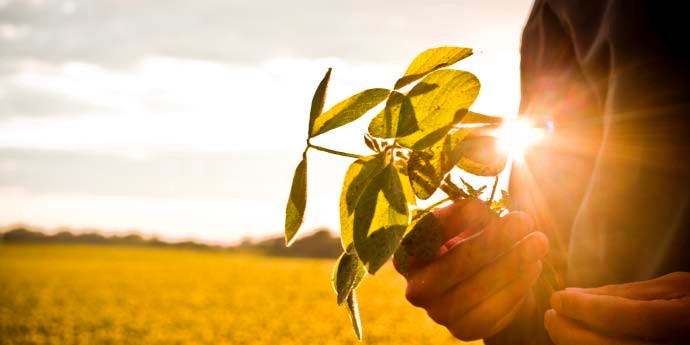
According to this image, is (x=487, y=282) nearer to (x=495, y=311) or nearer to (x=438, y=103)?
(x=495, y=311)

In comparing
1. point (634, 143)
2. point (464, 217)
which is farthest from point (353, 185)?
point (634, 143)

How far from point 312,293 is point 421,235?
14886mm

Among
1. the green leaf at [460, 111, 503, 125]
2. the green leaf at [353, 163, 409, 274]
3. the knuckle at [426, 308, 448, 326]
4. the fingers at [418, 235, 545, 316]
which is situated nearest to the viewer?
the green leaf at [353, 163, 409, 274]

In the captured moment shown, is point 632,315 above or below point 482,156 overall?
below

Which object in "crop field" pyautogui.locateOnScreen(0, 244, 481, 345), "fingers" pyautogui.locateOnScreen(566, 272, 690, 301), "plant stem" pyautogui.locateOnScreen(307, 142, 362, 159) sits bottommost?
"crop field" pyautogui.locateOnScreen(0, 244, 481, 345)

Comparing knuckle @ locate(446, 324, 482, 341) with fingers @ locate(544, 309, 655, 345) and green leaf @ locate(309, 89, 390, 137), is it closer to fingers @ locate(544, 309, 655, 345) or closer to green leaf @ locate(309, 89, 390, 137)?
fingers @ locate(544, 309, 655, 345)

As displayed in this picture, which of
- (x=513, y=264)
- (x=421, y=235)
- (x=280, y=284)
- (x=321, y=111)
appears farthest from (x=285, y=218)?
(x=280, y=284)

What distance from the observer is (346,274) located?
733 millimetres

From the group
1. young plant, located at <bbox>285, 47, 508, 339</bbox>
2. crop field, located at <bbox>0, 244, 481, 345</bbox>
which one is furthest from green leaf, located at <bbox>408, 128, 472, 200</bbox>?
crop field, located at <bbox>0, 244, 481, 345</bbox>

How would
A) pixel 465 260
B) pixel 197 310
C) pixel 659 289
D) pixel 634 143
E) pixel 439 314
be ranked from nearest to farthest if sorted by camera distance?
pixel 659 289 < pixel 465 260 < pixel 439 314 < pixel 634 143 < pixel 197 310

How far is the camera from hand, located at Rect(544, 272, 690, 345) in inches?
32.1

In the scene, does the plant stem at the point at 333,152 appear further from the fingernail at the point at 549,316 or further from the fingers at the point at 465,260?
the fingernail at the point at 549,316

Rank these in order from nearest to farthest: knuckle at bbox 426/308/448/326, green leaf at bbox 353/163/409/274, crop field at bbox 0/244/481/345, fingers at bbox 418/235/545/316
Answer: green leaf at bbox 353/163/409/274 < fingers at bbox 418/235/545/316 < knuckle at bbox 426/308/448/326 < crop field at bbox 0/244/481/345

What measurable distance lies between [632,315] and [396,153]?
378 millimetres
